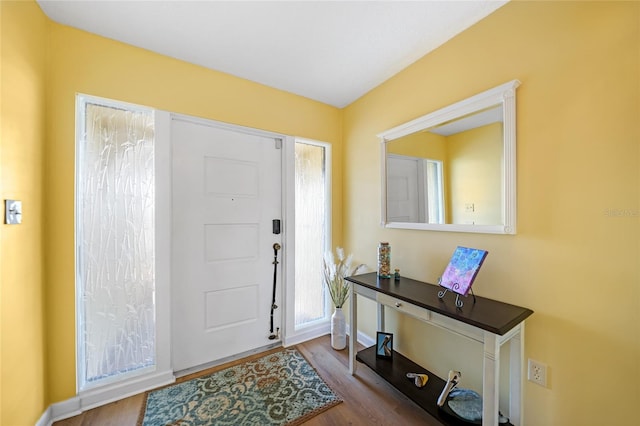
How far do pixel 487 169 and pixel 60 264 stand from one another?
2.74m

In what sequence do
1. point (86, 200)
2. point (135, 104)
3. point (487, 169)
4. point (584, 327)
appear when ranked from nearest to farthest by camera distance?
point (584, 327)
point (487, 169)
point (86, 200)
point (135, 104)

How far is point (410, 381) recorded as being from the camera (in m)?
1.62

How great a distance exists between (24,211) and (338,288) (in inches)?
86.8

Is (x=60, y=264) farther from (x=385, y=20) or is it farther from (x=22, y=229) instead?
(x=385, y=20)

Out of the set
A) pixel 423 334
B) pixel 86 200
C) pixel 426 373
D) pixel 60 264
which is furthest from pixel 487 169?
pixel 60 264

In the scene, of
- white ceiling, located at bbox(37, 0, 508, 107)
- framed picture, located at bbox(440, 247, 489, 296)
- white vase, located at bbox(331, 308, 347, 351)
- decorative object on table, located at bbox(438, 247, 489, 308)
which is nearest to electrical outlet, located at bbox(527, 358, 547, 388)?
decorative object on table, located at bbox(438, 247, 489, 308)

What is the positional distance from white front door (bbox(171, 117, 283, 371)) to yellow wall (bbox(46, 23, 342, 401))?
25 centimetres

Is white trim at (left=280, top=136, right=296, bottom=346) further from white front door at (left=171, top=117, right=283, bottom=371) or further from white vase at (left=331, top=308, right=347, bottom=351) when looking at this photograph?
white vase at (left=331, top=308, right=347, bottom=351)

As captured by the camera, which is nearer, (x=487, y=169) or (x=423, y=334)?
(x=487, y=169)

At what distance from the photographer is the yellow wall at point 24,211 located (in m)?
1.12

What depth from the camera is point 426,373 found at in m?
1.72

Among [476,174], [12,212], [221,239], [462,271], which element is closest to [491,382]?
[462,271]

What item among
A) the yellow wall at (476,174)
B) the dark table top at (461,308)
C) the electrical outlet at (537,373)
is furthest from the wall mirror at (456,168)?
the electrical outlet at (537,373)

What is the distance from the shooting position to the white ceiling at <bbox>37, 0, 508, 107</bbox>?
142 cm
